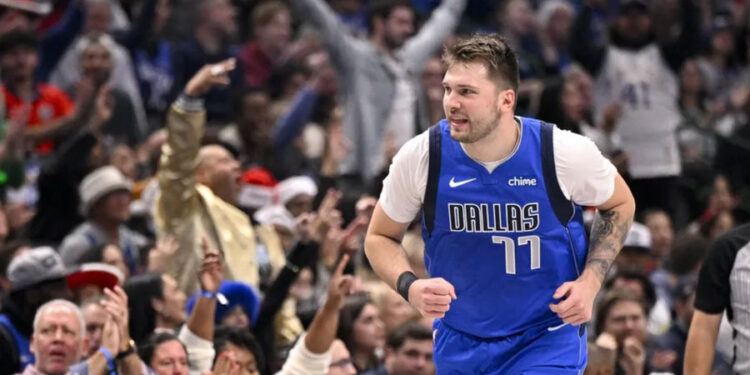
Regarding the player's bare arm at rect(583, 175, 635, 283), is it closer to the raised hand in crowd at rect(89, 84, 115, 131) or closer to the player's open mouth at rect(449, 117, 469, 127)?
the player's open mouth at rect(449, 117, 469, 127)

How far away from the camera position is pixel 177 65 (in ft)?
43.2

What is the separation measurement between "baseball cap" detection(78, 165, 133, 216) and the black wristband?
4.33 meters

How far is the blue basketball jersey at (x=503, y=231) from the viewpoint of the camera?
20.0ft

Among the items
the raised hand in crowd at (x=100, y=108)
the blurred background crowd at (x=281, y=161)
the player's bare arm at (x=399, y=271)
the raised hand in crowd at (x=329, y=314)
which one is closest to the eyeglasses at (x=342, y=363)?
the blurred background crowd at (x=281, y=161)

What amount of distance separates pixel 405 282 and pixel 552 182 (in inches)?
28.1

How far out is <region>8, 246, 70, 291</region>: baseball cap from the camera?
832cm

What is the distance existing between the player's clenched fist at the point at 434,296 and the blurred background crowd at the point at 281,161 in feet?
5.76

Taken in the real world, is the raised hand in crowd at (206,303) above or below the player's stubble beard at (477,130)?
below

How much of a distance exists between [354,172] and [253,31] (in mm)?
2303

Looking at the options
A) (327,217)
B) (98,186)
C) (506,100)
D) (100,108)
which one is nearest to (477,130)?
(506,100)

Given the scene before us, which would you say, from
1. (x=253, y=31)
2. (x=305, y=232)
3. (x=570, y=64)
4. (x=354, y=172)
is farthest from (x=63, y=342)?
(x=570, y=64)

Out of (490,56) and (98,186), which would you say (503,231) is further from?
(98,186)

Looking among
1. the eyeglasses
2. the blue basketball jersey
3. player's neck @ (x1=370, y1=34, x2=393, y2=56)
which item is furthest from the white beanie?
the blue basketball jersey

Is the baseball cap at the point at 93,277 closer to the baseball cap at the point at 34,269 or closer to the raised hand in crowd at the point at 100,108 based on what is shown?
the baseball cap at the point at 34,269
